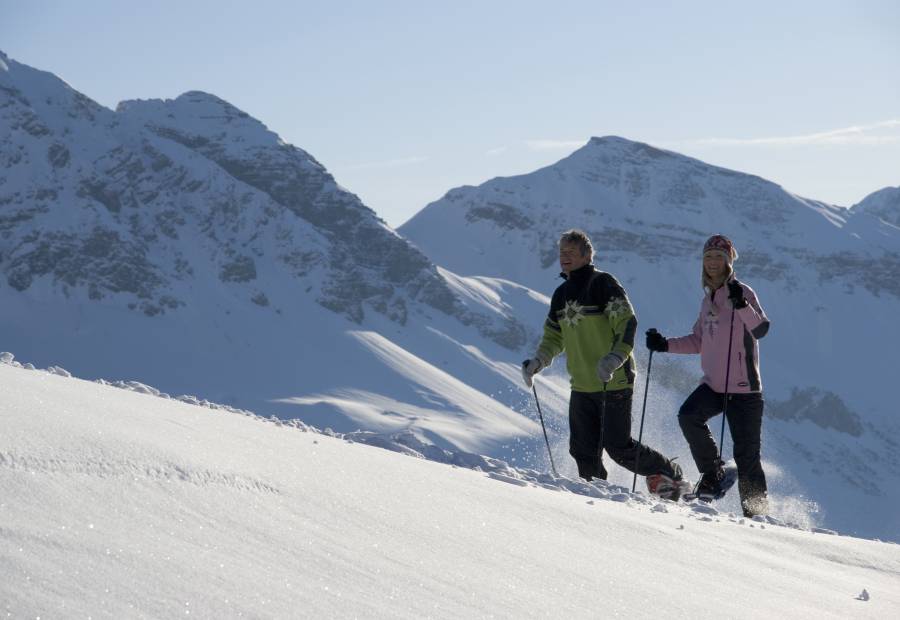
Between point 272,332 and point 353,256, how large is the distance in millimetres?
39026

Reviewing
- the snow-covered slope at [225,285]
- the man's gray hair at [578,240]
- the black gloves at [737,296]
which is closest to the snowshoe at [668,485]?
the black gloves at [737,296]

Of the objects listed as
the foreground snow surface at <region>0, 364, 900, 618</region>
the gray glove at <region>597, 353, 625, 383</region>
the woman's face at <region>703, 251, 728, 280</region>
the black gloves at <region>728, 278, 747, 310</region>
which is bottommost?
the foreground snow surface at <region>0, 364, 900, 618</region>

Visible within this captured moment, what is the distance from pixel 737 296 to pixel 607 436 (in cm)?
132

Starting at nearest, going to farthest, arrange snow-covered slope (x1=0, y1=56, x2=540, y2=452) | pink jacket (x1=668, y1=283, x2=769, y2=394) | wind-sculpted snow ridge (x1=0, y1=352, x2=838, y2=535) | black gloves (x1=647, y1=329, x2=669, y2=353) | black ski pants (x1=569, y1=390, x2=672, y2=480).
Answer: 1. wind-sculpted snow ridge (x1=0, y1=352, x2=838, y2=535)
2. pink jacket (x1=668, y1=283, x2=769, y2=394)
3. black ski pants (x1=569, y1=390, x2=672, y2=480)
4. black gloves (x1=647, y1=329, x2=669, y2=353)
5. snow-covered slope (x1=0, y1=56, x2=540, y2=452)

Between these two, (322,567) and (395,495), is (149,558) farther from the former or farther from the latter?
(395,495)

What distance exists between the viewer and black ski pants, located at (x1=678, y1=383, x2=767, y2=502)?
7.59m

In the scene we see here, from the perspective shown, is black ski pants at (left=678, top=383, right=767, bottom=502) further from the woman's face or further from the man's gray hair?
the man's gray hair

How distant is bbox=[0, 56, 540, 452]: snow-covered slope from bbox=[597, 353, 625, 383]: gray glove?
102 meters

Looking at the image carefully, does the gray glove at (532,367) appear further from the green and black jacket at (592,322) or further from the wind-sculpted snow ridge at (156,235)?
the wind-sculpted snow ridge at (156,235)

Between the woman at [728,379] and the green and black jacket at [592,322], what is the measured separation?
1.79 feet

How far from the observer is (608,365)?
714cm

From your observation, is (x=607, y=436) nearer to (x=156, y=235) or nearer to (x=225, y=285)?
(x=225, y=285)

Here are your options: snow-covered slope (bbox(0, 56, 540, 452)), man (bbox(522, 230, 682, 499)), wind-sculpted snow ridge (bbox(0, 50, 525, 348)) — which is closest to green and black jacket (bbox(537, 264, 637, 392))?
man (bbox(522, 230, 682, 499))

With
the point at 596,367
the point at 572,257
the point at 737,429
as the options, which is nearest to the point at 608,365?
the point at 596,367
